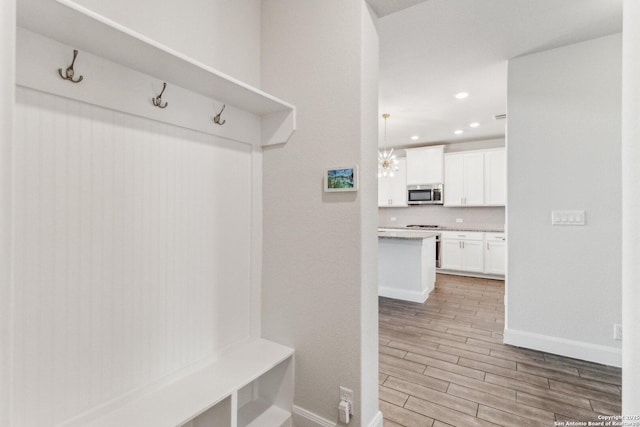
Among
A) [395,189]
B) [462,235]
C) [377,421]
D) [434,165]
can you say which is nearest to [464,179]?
[434,165]

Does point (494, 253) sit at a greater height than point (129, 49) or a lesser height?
lesser

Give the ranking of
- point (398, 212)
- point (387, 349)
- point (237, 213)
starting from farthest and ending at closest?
1. point (398, 212)
2. point (387, 349)
3. point (237, 213)

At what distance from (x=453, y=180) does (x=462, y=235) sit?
3.85 ft

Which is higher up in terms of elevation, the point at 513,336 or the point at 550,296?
the point at 550,296

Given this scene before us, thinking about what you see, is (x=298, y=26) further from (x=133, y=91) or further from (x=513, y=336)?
(x=513, y=336)

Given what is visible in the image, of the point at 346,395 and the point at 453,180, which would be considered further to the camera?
the point at 453,180

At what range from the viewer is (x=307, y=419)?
1670 mm

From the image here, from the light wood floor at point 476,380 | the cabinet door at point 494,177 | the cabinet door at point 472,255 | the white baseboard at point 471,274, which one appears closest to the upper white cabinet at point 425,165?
the cabinet door at point 494,177

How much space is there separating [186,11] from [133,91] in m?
0.53

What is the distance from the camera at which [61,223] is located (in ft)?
3.58

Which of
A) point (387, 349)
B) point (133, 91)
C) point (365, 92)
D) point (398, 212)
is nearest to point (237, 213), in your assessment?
point (133, 91)

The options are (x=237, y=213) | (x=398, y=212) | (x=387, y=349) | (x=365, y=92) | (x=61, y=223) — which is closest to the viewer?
(x=61, y=223)

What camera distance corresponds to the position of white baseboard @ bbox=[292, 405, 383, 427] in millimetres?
1619

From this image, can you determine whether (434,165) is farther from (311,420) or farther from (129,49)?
(129,49)
